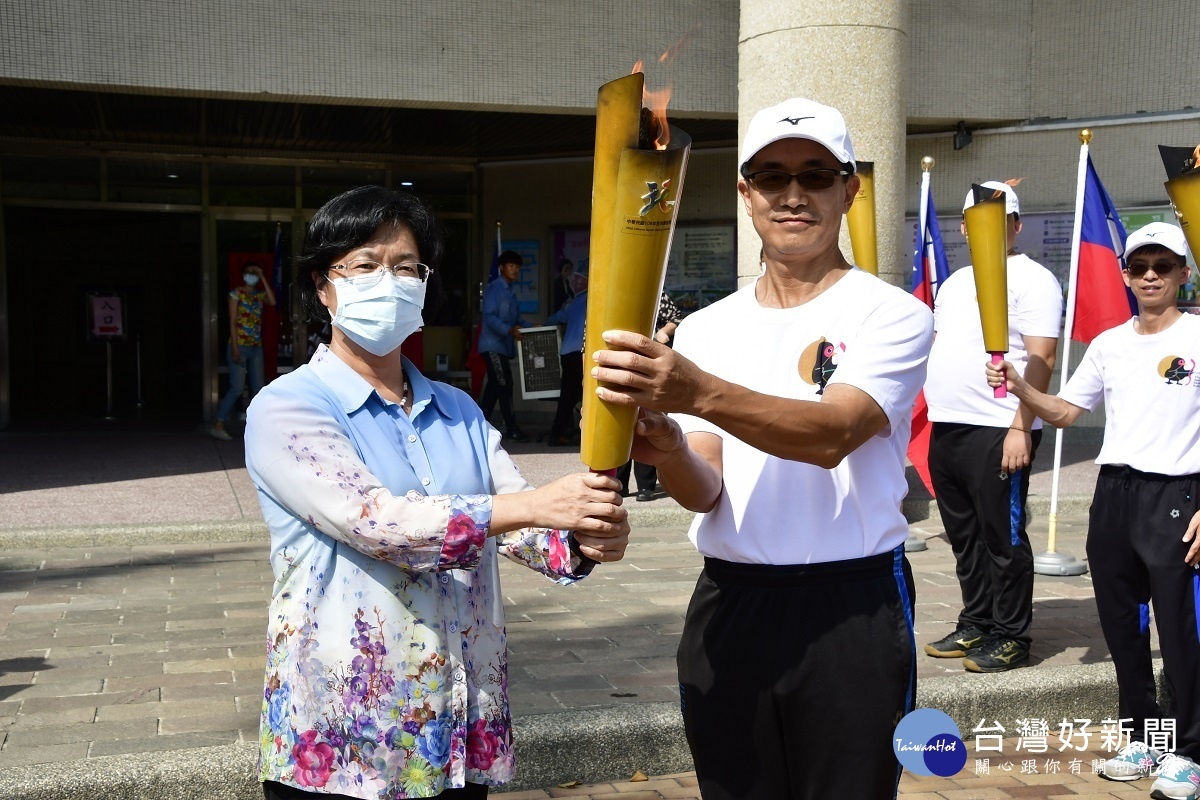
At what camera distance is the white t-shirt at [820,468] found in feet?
8.67

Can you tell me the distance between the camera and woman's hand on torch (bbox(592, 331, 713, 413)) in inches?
81.6

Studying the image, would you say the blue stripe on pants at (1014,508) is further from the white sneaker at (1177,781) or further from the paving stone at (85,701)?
the paving stone at (85,701)

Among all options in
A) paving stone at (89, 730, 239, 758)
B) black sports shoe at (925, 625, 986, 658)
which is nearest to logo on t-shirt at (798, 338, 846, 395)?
paving stone at (89, 730, 239, 758)

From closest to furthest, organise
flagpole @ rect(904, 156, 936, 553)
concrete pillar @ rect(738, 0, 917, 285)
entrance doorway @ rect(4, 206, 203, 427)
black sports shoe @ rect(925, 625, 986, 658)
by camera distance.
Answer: black sports shoe @ rect(925, 625, 986, 658) → flagpole @ rect(904, 156, 936, 553) → concrete pillar @ rect(738, 0, 917, 285) → entrance doorway @ rect(4, 206, 203, 427)

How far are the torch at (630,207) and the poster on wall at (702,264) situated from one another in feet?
43.8

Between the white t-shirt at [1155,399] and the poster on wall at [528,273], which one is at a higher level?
the poster on wall at [528,273]

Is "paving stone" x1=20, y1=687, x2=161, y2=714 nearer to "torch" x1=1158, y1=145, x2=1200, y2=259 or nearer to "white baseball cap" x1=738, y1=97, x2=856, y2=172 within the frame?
"white baseball cap" x1=738, y1=97, x2=856, y2=172

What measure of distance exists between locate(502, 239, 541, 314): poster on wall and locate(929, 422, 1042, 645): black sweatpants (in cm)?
1110

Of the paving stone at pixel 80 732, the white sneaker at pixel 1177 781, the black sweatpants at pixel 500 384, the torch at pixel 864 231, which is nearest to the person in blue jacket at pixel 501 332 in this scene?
the black sweatpants at pixel 500 384

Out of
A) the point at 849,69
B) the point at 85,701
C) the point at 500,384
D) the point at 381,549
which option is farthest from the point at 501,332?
the point at 381,549

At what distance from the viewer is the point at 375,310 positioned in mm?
2795

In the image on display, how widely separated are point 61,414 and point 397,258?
16.8m

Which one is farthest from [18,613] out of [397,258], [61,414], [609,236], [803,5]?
[61,414]

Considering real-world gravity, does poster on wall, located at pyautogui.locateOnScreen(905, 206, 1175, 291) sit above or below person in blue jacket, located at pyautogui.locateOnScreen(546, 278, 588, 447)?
above
